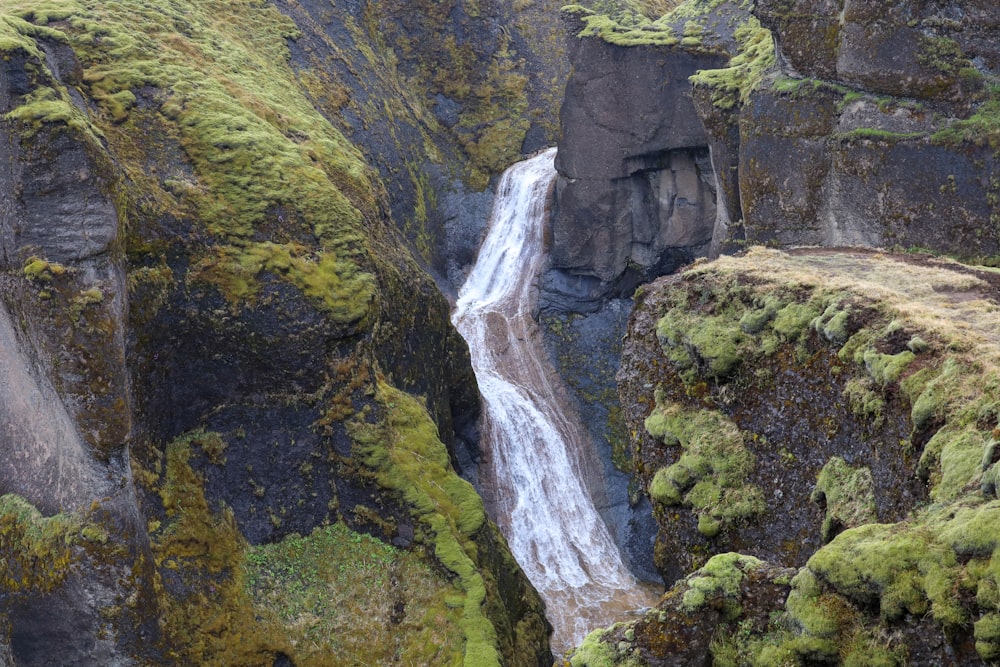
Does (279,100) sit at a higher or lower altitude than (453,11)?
lower

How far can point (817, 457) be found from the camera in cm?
1131

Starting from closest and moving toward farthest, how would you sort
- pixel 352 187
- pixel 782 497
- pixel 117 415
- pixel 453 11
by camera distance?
1. pixel 782 497
2. pixel 117 415
3. pixel 352 187
4. pixel 453 11

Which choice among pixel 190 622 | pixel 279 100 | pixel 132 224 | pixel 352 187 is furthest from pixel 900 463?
pixel 279 100

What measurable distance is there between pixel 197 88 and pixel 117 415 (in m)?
10.5

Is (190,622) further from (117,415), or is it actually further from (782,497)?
(782,497)

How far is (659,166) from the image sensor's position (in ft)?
114

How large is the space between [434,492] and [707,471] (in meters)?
8.38

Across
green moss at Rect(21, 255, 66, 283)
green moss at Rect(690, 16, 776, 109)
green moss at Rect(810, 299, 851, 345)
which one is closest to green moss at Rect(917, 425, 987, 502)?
green moss at Rect(810, 299, 851, 345)

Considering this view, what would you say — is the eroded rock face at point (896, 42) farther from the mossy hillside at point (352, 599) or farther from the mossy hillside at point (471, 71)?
the mossy hillside at point (471, 71)

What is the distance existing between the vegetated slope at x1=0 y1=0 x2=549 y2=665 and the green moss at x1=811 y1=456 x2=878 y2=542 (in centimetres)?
897

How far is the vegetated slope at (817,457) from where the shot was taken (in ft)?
23.1

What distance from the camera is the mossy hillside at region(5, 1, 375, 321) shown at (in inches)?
789

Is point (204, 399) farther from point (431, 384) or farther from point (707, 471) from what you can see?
point (707, 471)

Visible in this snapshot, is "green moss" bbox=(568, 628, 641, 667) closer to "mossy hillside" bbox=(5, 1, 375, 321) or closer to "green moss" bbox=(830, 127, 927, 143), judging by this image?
"mossy hillside" bbox=(5, 1, 375, 321)
